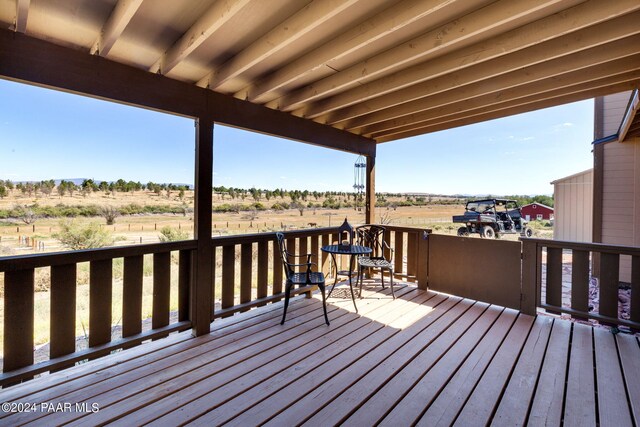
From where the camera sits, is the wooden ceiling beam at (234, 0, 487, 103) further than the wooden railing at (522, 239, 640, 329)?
No

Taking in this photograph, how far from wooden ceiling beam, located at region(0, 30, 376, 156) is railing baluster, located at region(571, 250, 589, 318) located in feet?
11.5

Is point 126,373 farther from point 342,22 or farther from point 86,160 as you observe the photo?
point 86,160

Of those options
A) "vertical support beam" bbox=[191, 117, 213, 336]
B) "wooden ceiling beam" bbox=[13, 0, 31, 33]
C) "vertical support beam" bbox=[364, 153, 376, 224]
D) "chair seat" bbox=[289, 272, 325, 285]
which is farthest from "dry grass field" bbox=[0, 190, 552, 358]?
"wooden ceiling beam" bbox=[13, 0, 31, 33]

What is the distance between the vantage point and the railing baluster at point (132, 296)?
2.44 m

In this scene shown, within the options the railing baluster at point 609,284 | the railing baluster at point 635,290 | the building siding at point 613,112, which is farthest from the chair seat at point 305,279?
the building siding at point 613,112

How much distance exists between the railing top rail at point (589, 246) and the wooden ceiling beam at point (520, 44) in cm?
196

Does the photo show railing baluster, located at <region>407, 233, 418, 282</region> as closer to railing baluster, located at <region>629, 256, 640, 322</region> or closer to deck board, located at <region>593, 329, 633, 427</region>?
deck board, located at <region>593, 329, 633, 427</region>

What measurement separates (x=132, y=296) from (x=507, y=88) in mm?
3897

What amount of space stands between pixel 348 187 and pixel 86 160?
6.06 m

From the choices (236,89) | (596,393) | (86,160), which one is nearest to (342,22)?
(236,89)

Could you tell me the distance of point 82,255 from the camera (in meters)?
2.15

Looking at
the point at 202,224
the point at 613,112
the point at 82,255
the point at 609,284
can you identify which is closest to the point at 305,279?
the point at 202,224

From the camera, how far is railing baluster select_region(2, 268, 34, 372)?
1912 mm

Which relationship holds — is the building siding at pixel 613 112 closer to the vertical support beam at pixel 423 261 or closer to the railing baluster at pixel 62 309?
the vertical support beam at pixel 423 261
